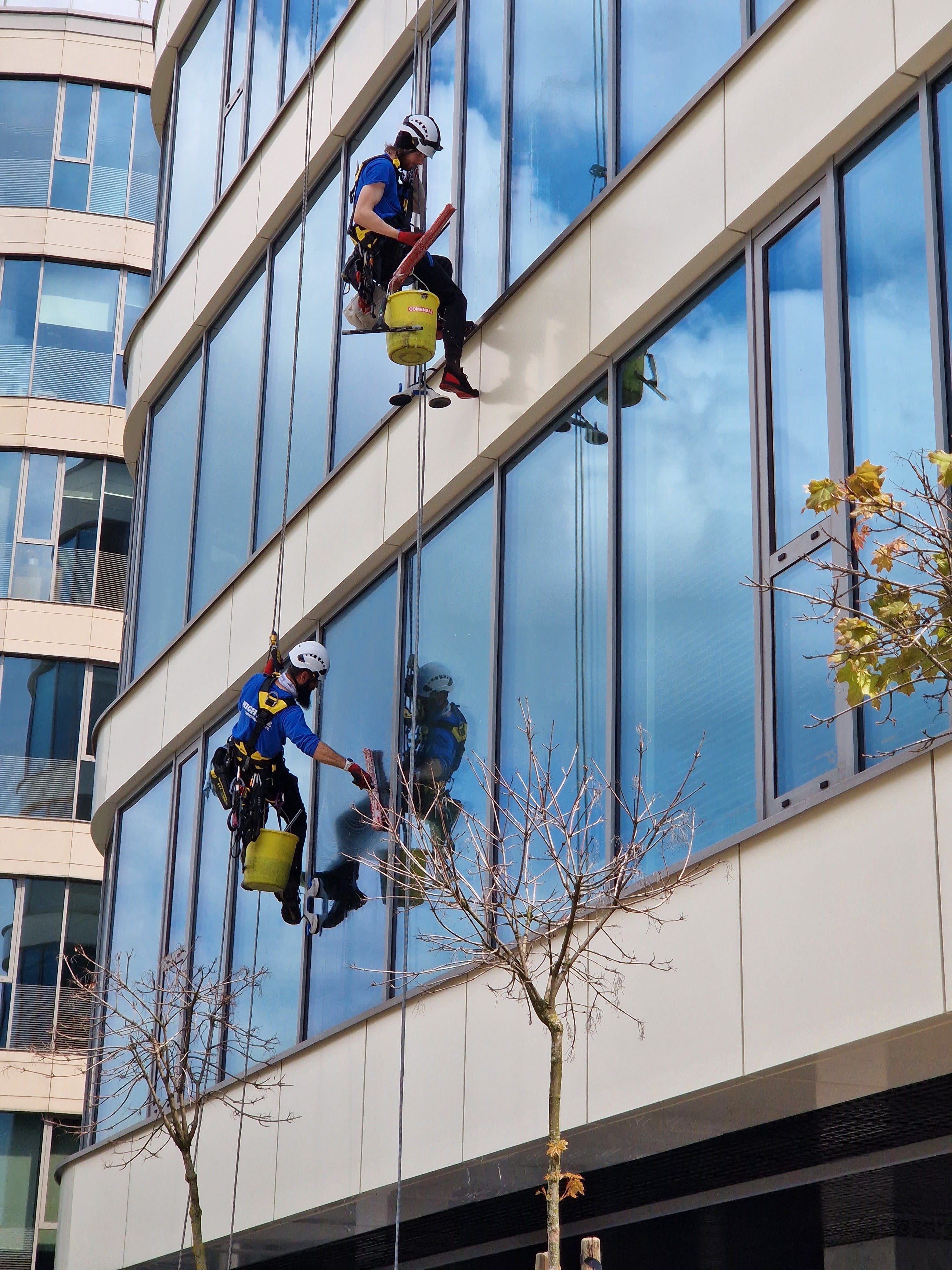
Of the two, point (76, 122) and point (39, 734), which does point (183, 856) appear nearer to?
point (39, 734)

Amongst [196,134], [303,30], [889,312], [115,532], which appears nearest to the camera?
[889,312]

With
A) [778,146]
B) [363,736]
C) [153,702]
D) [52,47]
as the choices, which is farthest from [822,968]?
[52,47]

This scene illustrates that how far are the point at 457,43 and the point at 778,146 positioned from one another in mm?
4819

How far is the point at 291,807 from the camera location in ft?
47.7

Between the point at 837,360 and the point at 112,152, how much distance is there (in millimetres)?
25383

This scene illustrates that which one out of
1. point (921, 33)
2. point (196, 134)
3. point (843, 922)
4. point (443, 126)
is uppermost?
point (196, 134)

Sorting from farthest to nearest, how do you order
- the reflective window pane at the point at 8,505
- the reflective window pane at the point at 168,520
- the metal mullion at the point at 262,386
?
the reflective window pane at the point at 8,505, the reflective window pane at the point at 168,520, the metal mullion at the point at 262,386

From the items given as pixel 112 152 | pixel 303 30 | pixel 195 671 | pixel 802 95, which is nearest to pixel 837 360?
pixel 802 95

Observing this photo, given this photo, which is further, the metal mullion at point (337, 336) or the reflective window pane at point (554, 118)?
the metal mullion at point (337, 336)

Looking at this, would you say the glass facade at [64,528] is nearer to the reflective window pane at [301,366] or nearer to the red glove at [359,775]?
the reflective window pane at [301,366]

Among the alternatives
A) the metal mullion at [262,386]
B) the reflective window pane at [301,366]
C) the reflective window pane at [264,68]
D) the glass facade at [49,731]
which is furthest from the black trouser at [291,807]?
the glass facade at [49,731]

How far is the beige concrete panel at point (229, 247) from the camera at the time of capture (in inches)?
707

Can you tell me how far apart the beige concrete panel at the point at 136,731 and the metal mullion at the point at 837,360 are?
10.4m

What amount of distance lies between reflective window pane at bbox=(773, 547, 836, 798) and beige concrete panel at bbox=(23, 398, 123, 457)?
23143 mm
